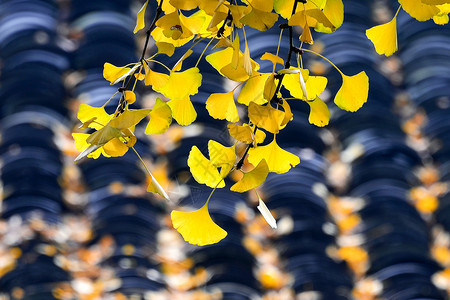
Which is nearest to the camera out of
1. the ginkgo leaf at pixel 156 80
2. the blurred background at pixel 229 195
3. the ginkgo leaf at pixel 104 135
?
the ginkgo leaf at pixel 104 135

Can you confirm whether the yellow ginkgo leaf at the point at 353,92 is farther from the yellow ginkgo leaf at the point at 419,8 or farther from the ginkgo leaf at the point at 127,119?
the ginkgo leaf at the point at 127,119

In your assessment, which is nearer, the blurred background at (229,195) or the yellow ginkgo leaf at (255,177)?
the yellow ginkgo leaf at (255,177)

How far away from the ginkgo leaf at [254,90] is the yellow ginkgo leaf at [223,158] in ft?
0.17

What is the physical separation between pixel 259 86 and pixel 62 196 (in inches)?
54.9

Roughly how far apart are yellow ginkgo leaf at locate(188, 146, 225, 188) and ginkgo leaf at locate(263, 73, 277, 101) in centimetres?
11

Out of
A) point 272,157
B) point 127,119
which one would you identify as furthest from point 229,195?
point 127,119

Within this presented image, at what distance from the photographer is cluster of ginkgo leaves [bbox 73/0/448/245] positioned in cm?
68

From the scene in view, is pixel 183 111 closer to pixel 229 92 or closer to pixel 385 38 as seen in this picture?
pixel 229 92

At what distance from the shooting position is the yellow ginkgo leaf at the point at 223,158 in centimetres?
74

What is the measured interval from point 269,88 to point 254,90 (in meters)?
0.08

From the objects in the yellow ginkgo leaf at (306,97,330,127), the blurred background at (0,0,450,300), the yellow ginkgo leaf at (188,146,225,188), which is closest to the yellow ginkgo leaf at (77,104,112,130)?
the yellow ginkgo leaf at (188,146,225,188)

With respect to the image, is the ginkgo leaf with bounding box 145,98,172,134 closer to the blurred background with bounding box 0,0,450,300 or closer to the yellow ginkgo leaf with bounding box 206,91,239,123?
the yellow ginkgo leaf with bounding box 206,91,239,123

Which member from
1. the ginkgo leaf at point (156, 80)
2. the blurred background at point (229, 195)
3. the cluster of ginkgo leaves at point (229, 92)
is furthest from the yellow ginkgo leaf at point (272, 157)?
the blurred background at point (229, 195)

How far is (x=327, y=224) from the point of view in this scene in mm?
1979
